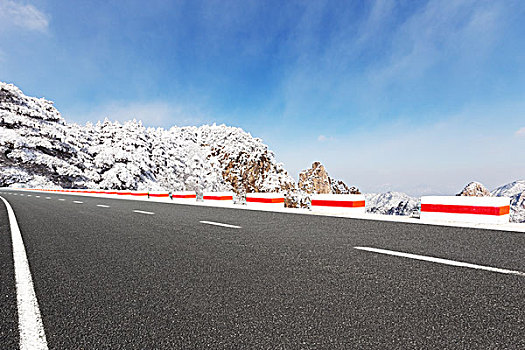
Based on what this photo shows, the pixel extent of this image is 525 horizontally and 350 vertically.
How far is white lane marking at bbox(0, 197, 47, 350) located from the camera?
2154 mm

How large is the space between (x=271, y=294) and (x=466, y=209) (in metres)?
7.07

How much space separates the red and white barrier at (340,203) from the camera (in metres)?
10.4

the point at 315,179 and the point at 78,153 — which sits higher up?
the point at 315,179

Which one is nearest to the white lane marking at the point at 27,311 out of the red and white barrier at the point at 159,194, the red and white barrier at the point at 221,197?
the red and white barrier at the point at 221,197

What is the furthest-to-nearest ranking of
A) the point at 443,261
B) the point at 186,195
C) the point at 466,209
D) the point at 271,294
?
the point at 186,195 → the point at 466,209 → the point at 443,261 → the point at 271,294

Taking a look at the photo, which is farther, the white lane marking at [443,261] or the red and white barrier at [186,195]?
the red and white barrier at [186,195]

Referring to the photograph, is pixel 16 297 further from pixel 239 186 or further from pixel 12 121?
pixel 239 186

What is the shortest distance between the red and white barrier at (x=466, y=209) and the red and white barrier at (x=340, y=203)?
79.8 inches

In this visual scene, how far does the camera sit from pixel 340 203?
1078 cm

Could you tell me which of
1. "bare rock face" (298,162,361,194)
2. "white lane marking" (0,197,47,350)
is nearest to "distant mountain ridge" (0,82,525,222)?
"white lane marking" (0,197,47,350)

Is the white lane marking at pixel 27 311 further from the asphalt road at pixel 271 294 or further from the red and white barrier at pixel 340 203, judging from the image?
the red and white barrier at pixel 340 203

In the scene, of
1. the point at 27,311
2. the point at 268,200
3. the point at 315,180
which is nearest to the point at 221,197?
the point at 268,200

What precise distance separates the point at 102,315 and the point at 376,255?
328 cm

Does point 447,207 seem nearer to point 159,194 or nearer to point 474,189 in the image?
point 159,194
